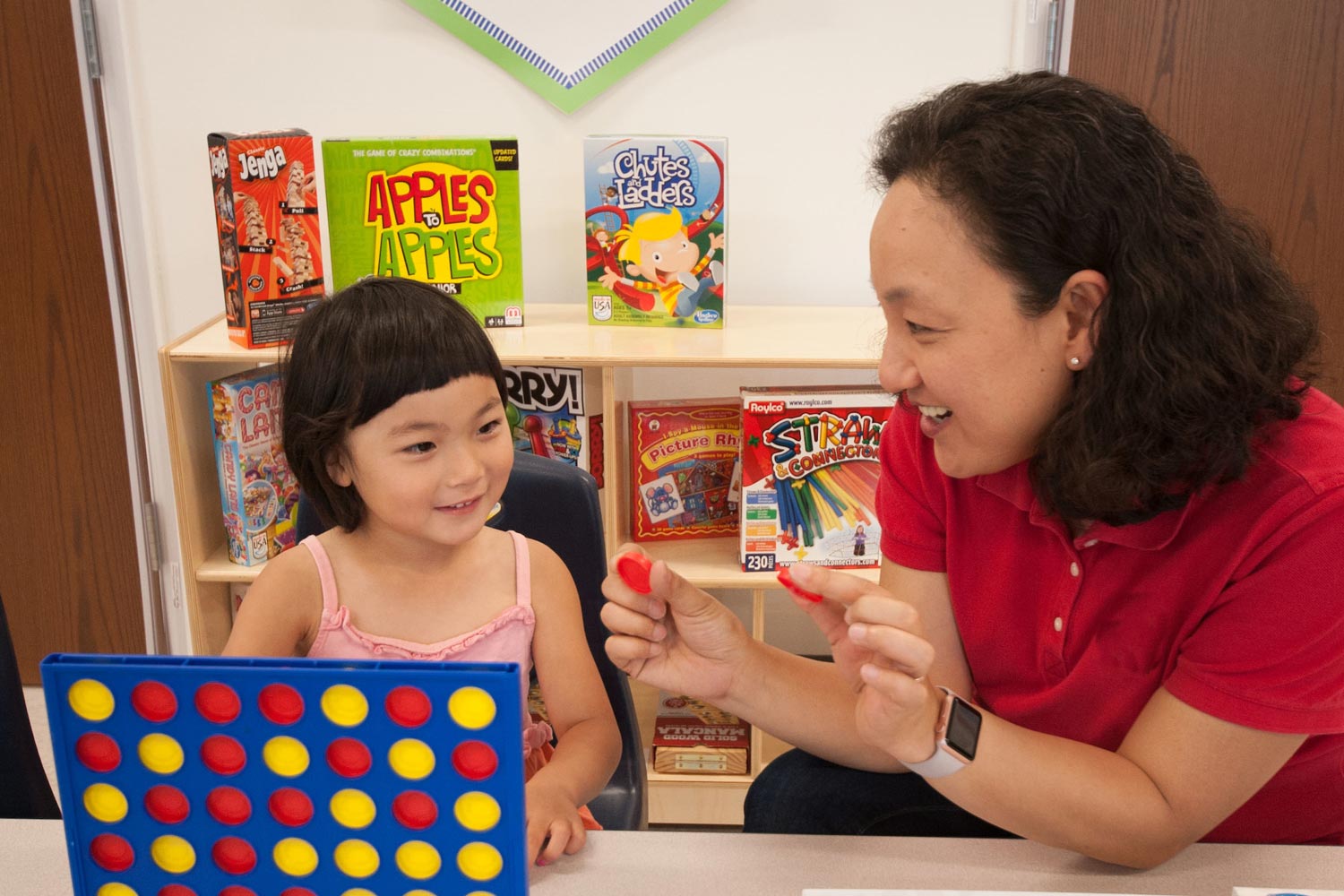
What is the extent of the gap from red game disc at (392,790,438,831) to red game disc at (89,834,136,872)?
0.17 m

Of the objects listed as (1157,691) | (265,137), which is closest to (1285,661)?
(1157,691)

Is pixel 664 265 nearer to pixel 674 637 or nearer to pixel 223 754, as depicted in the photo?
pixel 674 637

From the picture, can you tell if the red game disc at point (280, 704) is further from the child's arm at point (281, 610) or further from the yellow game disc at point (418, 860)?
the child's arm at point (281, 610)

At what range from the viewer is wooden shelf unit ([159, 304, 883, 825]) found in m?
2.03

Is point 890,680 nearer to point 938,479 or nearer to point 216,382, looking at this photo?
point 938,479

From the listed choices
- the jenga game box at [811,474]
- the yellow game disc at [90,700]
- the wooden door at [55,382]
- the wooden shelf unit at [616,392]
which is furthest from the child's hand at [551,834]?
the wooden door at [55,382]

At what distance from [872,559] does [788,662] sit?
1067 mm

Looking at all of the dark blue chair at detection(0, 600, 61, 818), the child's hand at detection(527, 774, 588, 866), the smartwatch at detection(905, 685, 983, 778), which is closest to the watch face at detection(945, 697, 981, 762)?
the smartwatch at detection(905, 685, 983, 778)

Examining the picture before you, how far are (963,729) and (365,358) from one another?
27.1 inches

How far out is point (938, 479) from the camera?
126 centimetres

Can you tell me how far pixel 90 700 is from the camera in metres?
0.65

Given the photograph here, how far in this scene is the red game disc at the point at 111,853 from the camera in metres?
0.69

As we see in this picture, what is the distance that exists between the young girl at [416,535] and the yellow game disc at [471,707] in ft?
1.54

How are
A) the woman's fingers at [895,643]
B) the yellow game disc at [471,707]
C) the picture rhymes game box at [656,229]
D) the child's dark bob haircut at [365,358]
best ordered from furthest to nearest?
the picture rhymes game box at [656,229], the child's dark bob haircut at [365,358], the woman's fingers at [895,643], the yellow game disc at [471,707]
